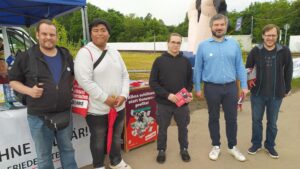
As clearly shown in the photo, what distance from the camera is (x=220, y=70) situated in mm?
A: 3406

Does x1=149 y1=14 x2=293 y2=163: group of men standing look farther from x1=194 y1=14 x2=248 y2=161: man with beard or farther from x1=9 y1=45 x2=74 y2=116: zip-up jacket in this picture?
x1=9 y1=45 x2=74 y2=116: zip-up jacket

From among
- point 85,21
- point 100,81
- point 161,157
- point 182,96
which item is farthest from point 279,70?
point 85,21

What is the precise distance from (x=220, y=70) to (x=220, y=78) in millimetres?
98

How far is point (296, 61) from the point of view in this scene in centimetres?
1091

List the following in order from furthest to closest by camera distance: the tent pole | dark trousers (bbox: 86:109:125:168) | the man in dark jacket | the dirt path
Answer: the tent pole, the dirt path, dark trousers (bbox: 86:109:125:168), the man in dark jacket

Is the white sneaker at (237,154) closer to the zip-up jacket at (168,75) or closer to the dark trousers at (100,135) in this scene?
the zip-up jacket at (168,75)

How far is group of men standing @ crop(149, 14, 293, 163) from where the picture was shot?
3.37 m

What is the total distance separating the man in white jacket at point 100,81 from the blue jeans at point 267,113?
1.83m

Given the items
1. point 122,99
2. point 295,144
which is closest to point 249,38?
point 295,144

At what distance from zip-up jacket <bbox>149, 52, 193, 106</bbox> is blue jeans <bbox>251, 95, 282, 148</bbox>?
3.56 ft

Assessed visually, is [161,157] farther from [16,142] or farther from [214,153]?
[16,142]

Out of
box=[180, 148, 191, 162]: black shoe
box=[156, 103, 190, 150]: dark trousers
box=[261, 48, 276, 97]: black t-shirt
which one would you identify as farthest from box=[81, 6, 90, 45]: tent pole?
box=[261, 48, 276, 97]: black t-shirt

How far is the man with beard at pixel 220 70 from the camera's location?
3.39m

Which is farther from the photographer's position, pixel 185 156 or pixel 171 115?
pixel 185 156
